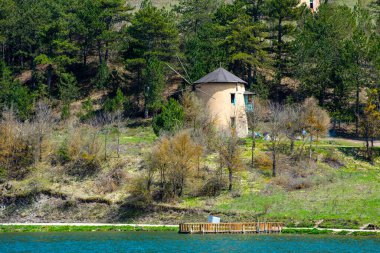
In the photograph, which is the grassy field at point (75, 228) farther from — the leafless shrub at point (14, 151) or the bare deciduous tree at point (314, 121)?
the bare deciduous tree at point (314, 121)

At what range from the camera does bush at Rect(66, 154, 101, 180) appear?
73812 millimetres

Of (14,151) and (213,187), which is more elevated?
(14,151)

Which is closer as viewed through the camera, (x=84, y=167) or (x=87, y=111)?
(x=84, y=167)

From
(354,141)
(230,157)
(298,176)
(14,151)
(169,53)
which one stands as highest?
(169,53)

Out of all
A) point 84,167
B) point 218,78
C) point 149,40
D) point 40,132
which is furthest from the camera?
point 149,40

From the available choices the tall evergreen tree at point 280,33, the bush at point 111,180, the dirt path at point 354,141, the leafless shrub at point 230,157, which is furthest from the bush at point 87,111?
the dirt path at point 354,141

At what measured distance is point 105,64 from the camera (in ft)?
309

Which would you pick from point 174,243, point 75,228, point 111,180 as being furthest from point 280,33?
point 174,243

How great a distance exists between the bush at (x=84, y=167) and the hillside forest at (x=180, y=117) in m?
0.10

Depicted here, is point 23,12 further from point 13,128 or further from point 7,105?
point 13,128

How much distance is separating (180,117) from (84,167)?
31.9 feet

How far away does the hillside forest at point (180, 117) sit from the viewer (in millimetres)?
69375

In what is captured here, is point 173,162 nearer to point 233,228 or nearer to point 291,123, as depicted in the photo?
point 233,228

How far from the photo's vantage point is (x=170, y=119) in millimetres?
76688
